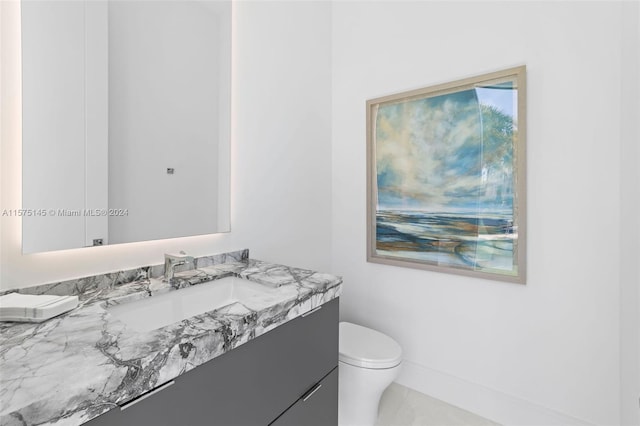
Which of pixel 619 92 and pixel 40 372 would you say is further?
pixel 619 92

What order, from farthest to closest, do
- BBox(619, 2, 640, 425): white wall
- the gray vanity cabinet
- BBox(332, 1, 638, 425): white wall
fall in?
BBox(332, 1, 638, 425): white wall
BBox(619, 2, 640, 425): white wall
the gray vanity cabinet

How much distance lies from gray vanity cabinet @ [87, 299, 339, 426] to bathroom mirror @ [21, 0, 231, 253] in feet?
2.25

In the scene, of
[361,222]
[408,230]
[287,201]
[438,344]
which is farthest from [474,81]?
[438,344]

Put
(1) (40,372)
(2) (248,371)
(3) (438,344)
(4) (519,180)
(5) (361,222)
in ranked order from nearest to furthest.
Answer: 1. (1) (40,372)
2. (2) (248,371)
3. (4) (519,180)
4. (3) (438,344)
5. (5) (361,222)

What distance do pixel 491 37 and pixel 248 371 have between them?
78.3 inches

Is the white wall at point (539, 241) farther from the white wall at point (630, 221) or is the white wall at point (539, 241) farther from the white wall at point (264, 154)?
the white wall at point (264, 154)

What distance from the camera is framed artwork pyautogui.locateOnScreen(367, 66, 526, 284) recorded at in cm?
162

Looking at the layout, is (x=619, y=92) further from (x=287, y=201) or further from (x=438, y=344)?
(x=287, y=201)

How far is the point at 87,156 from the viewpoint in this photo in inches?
42.2

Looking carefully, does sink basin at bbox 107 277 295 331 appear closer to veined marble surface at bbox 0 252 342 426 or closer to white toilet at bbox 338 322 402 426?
veined marble surface at bbox 0 252 342 426

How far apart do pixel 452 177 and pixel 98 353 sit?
177 centimetres

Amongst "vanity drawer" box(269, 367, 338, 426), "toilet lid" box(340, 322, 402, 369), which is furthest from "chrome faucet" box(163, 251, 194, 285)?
"toilet lid" box(340, 322, 402, 369)

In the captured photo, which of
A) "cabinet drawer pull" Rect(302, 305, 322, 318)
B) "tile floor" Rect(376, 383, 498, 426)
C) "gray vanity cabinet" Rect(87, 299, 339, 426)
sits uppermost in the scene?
"cabinet drawer pull" Rect(302, 305, 322, 318)

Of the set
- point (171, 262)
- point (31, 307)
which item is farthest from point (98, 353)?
point (171, 262)
